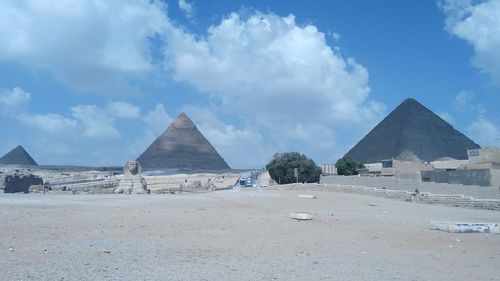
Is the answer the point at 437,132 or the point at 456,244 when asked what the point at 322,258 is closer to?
the point at 456,244

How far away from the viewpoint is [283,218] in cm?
1281

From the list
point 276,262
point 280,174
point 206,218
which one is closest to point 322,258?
point 276,262

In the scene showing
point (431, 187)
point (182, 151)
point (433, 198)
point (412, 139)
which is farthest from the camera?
point (182, 151)

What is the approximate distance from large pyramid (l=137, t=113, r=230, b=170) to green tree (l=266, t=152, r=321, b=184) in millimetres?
91653

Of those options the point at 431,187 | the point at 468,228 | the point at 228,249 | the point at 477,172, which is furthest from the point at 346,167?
the point at 228,249

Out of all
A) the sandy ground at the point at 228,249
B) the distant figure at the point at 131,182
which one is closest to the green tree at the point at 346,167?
the distant figure at the point at 131,182

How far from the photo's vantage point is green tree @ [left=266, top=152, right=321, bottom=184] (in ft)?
170

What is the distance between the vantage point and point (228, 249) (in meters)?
7.45

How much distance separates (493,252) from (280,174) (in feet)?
144

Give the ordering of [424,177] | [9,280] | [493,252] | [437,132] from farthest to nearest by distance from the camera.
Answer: [437,132], [424,177], [493,252], [9,280]

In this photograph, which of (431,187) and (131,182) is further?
(131,182)

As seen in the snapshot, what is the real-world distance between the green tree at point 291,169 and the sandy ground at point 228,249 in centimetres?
3940

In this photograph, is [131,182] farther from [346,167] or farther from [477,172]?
[346,167]

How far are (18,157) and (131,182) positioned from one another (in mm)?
111393
